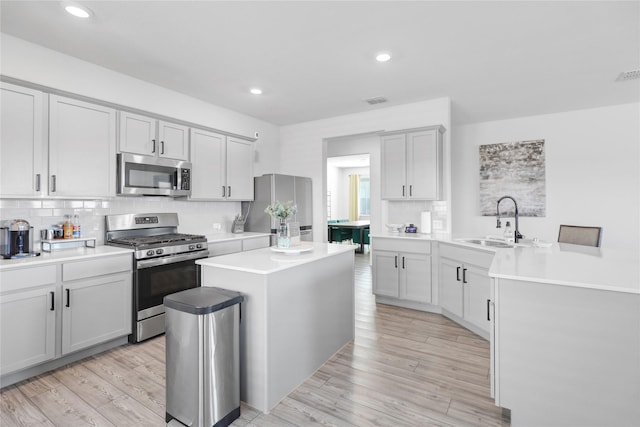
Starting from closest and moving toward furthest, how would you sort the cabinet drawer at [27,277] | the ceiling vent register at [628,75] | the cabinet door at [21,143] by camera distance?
the cabinet drawer at [27,277]
the cabinet door at [21,143]
the ceiling vent register at [628,75]

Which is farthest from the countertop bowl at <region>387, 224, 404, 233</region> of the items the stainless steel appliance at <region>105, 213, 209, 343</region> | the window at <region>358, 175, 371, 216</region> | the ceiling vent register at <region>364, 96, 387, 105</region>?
Result: the window at <region>358, 175, 371, 216</region>

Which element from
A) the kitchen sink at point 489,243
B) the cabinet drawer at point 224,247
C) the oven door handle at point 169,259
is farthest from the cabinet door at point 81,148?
the kitchen sink at point 489,243

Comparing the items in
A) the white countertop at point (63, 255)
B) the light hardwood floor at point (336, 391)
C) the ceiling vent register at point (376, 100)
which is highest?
the ceiling vent register at point (376, 100)

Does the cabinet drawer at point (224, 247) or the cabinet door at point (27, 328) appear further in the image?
the cabinet drawer at point (224, 247)

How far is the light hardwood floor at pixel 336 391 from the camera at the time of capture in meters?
1.94

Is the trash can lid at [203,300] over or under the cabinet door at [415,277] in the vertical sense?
over

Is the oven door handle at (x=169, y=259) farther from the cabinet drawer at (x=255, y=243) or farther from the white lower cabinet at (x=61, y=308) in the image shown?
the cabinet drawer at (x=255, y=243)

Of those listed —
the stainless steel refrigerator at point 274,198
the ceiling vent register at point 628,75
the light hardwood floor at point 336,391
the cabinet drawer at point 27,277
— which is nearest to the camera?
the light hardwood floor at point 336,391

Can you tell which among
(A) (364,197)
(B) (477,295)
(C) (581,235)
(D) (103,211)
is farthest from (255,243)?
(A) (364,197)

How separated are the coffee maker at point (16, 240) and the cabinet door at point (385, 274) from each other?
3508mm

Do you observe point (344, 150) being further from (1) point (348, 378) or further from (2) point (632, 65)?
(1) point (348, 378)

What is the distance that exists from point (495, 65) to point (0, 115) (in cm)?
437

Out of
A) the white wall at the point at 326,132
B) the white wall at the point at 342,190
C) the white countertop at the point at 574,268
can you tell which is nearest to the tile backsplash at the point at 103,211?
the white wall at the point at 326,132

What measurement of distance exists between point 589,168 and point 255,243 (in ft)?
16.5
